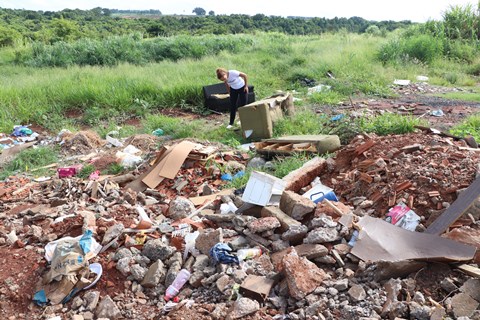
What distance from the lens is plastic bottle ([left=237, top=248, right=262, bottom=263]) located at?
3.26 meters

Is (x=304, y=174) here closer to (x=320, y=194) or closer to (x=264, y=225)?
(x=320, y=194)

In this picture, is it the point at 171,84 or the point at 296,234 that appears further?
the point at 171,84

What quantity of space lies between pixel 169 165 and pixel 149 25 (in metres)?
37.7

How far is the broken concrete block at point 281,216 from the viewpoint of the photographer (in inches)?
137

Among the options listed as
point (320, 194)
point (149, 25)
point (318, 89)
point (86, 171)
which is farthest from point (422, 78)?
point (149, 25)

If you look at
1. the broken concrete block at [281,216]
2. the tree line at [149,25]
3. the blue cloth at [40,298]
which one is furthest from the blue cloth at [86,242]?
the tree line at [149,25]

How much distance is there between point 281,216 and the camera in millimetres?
3588

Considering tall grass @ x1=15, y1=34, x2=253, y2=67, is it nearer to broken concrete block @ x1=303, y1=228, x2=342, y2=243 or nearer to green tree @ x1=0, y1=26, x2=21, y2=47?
green tree @ x1=0, y1=26, x2=21, y2=47

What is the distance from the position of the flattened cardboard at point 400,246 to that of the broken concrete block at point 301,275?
357 mm

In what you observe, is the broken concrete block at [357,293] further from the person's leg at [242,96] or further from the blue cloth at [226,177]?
the person's leg at [242,96]

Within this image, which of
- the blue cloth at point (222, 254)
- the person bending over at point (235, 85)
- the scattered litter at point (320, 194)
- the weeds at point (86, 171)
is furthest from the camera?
the person bending over at point (235, 85)

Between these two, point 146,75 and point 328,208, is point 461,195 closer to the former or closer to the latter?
point 328,208

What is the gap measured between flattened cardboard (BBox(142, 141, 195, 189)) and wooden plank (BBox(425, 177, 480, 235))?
124 inches

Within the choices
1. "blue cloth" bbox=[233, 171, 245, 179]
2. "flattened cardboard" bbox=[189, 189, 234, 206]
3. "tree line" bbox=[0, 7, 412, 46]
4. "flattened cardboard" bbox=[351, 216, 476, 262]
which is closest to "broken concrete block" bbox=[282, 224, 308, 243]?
"flattened cardboard" bbox=[351, 216, 476, 262]
